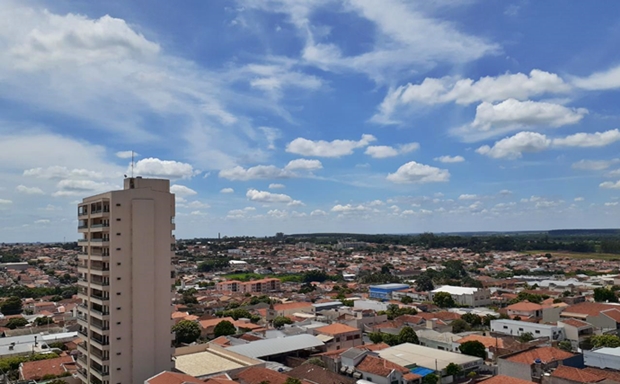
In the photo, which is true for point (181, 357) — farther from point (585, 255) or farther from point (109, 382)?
point (585, 255)

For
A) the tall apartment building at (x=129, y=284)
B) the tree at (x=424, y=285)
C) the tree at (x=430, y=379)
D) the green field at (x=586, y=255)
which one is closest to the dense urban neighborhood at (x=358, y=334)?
the tree at (x=430, y=379)

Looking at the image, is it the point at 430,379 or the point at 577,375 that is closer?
the point at 577,375

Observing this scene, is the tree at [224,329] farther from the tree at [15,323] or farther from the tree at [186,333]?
the tree at [15,323]

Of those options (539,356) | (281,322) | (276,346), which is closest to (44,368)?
(276,346)

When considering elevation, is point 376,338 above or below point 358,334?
below

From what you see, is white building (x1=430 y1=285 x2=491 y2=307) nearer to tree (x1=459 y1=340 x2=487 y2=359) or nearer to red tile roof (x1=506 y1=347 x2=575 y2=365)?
tree (x1=459 y1=340 x2=487 y2=359)

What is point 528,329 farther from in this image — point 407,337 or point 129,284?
point 129,284

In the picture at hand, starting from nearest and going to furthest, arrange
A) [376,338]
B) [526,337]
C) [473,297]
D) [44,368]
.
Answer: [44,368] < [526,337] < [376,338] < [473,297]
